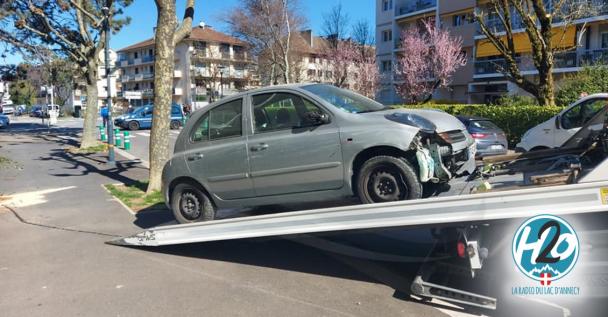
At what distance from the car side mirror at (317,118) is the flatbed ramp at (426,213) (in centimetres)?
104

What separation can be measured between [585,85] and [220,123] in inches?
699

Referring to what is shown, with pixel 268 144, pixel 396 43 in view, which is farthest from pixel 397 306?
pixel 396 43

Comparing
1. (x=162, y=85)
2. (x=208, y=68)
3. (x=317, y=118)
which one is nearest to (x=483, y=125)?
(x=162, y=85)

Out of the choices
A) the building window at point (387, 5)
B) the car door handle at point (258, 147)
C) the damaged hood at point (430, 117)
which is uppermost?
the building window at point (387, 5)

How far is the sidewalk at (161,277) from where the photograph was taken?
4391mm

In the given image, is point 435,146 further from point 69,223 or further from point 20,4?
point 20,4

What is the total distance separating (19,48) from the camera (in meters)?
22.6

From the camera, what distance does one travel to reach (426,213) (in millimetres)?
4102

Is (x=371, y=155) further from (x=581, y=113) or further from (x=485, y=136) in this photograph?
(x=485, y=136)

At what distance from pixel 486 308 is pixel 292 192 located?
2365 millimetres

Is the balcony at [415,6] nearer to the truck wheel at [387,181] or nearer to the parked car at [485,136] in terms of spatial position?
the parked car at [485,136]

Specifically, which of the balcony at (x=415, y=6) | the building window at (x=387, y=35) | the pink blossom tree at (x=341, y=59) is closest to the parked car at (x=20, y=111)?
the pink blossom tree at (x=341, y=59)

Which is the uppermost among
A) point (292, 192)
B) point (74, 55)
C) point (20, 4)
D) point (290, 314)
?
point (20, 4)

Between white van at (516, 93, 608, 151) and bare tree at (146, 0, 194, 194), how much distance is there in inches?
305
